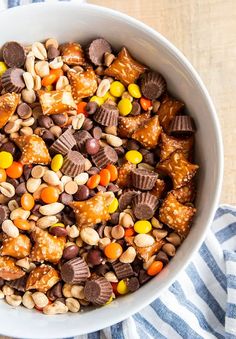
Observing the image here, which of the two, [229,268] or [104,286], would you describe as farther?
[229,268]

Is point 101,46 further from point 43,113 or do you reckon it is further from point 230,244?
point 230,244

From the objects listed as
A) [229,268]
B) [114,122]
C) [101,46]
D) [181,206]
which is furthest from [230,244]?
Answer: [101,46]

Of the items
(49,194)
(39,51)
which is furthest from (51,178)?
(39,51)

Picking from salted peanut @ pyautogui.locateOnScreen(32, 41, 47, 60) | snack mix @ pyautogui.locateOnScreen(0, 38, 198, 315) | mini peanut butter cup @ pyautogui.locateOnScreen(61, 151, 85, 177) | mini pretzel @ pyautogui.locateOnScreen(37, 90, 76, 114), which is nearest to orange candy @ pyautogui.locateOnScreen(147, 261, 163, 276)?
snack mix @ pyautogui.locateOnScreen(0, 38, 198, 315)

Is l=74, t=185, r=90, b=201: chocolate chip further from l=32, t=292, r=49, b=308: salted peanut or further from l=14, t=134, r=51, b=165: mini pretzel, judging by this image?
l=32, t=292, r=49, b=308: salted peanut

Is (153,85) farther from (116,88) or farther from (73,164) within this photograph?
(73,164)
